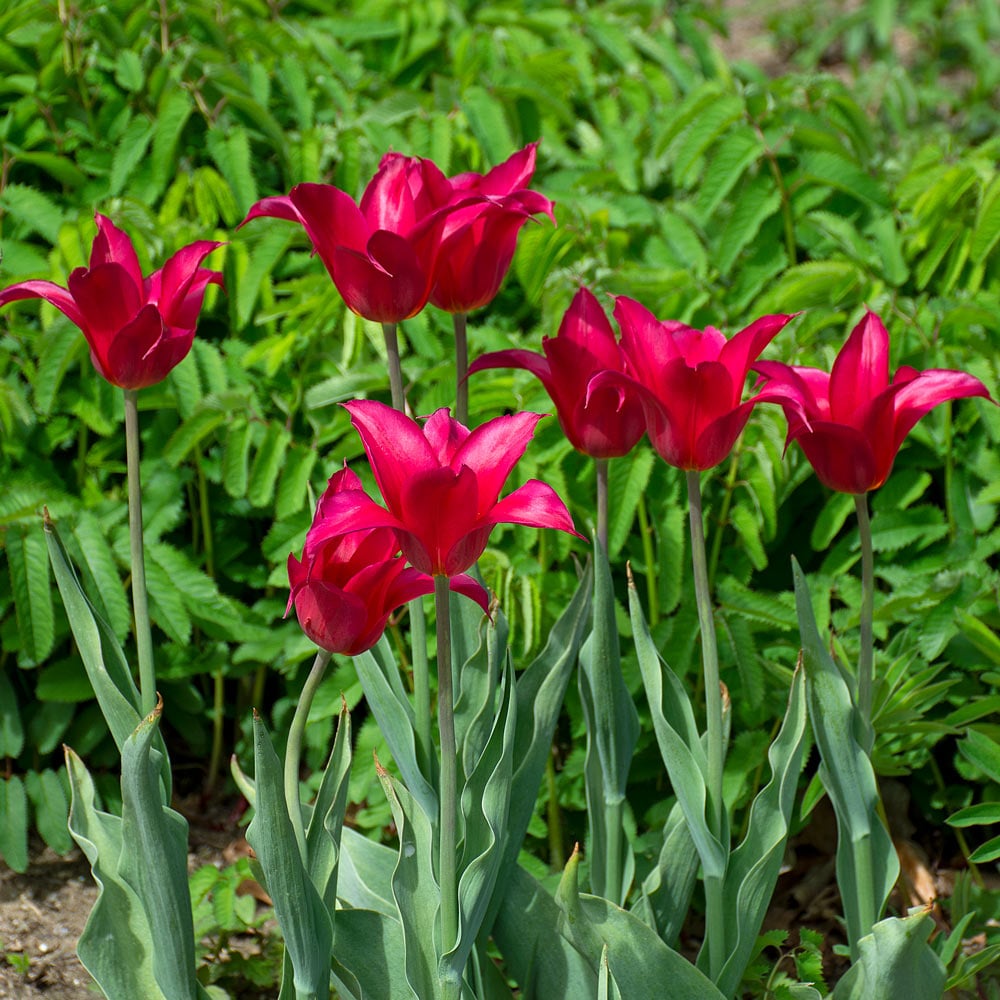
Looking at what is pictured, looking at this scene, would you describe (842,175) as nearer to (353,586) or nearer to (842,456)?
(842,456)

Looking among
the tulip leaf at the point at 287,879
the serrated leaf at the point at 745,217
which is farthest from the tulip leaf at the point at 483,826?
the serrated leaf at the point at 745,217

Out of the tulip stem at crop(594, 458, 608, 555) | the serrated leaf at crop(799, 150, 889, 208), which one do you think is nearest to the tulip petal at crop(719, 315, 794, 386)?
the tulip stem at crop(594, 458, 608, 555)

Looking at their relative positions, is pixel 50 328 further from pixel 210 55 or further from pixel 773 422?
pixel 773 422

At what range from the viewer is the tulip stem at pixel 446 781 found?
4.13 ft

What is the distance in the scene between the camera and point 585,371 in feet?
4.78

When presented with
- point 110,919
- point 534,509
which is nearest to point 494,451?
point 534,509

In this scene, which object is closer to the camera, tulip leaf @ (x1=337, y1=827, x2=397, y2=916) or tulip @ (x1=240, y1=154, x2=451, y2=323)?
tulip @ (x1=240, y1=154, x2=451, y2=323)

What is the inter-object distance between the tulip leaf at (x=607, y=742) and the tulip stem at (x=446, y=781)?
0.94ft

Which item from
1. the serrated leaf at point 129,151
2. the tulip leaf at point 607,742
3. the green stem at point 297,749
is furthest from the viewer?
the serrated leaf at point 129,151

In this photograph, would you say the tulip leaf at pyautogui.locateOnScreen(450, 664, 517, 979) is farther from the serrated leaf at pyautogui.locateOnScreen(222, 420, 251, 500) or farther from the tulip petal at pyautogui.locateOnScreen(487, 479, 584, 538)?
the serrated leaf at pyautogui.locateOnScreen(222, 420, 251, 500)

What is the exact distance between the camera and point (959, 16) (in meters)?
5.39

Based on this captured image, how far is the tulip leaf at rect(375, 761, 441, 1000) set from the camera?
142 centimetres

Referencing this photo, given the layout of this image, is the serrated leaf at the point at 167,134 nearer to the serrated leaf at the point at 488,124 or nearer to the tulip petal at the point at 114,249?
the serrated leaf at the point at 488,124

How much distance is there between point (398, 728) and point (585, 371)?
1.57 ft
